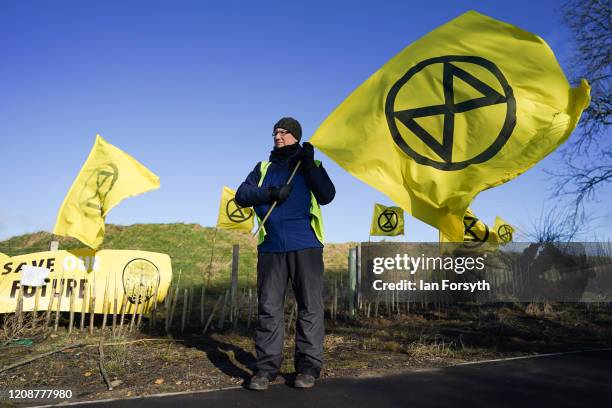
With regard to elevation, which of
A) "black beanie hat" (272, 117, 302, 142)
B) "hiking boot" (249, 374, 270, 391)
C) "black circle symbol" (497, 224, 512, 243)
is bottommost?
"hiking boot" (249, 374, 270, 391)

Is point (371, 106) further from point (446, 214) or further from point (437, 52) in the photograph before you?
point (446, 214)

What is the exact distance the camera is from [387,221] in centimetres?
1825

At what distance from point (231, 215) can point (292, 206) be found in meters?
13.0

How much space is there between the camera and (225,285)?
54.9 feet

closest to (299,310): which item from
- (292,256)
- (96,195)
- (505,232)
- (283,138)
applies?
(292,256)

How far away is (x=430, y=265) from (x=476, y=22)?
35.6 feet

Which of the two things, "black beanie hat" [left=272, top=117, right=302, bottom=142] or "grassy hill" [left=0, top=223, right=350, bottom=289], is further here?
"grassy hill" [left=0, top=223, right=350, bottom=289]

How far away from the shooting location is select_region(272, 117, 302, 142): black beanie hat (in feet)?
13.6

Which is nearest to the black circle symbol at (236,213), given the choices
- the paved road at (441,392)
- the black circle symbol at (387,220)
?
the black circle symbol at (387,220)

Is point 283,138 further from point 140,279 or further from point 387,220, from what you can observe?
point 387,220

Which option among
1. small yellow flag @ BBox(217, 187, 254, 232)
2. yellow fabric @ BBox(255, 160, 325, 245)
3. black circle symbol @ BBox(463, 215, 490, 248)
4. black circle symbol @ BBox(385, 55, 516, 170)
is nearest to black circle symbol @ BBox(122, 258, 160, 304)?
yellow fabric @ BBox(255, 160, 325, 245)

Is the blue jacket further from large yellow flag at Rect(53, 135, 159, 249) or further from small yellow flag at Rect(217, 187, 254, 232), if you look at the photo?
small yellow flag at Rect(217, 187, 254, 232)

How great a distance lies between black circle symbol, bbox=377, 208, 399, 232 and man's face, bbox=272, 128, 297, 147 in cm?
1435

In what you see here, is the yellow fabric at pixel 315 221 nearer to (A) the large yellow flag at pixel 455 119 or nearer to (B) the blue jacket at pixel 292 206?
(B) the blue jacket at pixel 292 206
